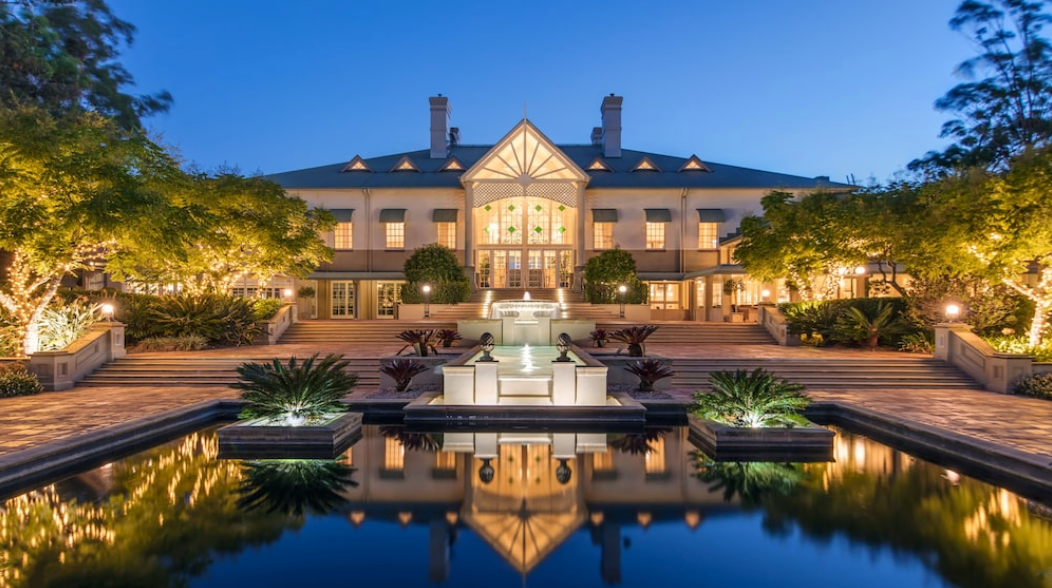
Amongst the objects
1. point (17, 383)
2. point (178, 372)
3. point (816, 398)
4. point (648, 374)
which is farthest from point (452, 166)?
point (816, 398)

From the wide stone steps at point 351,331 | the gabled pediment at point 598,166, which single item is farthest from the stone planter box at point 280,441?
the gabled pediment at point 598,166

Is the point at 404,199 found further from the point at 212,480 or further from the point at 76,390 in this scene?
the point at 212,480

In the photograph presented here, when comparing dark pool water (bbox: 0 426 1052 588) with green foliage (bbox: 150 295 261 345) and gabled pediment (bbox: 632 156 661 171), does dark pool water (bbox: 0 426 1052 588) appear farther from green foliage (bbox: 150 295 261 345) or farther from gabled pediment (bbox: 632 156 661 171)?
gabled pediment (bbox: 632 156 661 171)

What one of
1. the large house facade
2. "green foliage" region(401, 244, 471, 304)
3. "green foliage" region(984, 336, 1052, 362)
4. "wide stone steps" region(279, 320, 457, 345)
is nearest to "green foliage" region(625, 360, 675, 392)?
"green foliage" region(984, 336, 1052, 362)

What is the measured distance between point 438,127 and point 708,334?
2256cm

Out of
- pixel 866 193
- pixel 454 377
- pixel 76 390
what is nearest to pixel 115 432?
pixel 454 377

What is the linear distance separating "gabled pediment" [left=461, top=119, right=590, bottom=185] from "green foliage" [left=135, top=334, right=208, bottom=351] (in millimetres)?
15677

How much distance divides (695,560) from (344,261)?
29727 mm

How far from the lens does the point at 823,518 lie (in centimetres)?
620

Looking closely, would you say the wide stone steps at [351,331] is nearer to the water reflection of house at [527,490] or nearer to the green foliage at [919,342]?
the water reflection of house at [527,490]

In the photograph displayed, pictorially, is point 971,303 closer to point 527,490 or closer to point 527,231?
point 527,490

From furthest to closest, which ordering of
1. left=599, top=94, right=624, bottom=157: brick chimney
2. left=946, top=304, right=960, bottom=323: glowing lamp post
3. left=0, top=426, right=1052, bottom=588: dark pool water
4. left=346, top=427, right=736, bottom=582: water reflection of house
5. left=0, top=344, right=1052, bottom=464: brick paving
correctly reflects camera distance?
left=599, top=94, right=624, bottom=157: brick chimney
left=946, top=304, right=960, bottom=323: glowing lamp post
left=0, top=344, right=1052, bottom=464: brick paving
left=346, top=427, right=736, bottom=582: water reflection of house
left=0, top=426, right=1052, bottom=588: dark pool water

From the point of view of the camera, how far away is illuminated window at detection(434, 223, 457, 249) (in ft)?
107

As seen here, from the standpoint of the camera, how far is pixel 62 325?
15.6 metres
